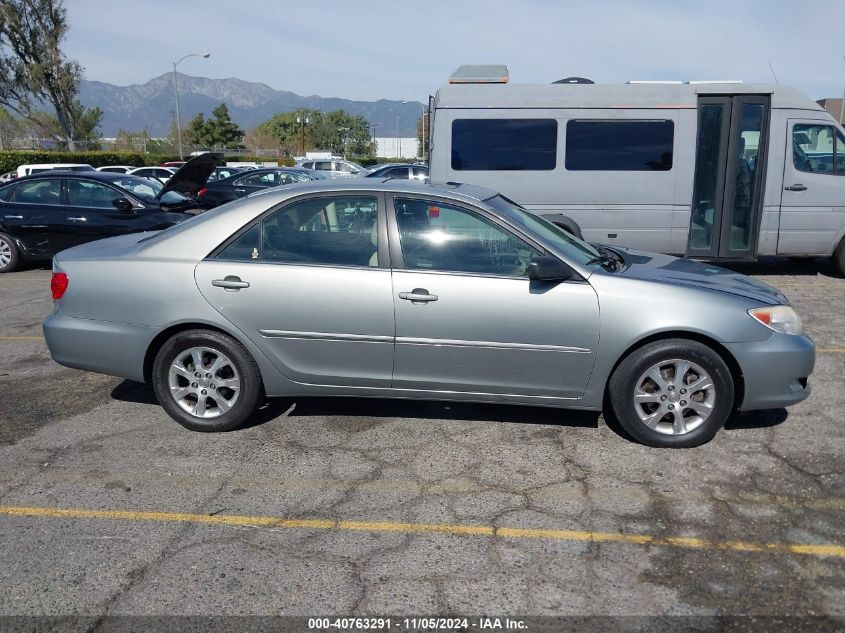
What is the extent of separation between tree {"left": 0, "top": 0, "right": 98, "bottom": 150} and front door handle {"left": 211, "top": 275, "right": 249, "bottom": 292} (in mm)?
48851

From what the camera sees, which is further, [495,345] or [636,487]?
[495,345]

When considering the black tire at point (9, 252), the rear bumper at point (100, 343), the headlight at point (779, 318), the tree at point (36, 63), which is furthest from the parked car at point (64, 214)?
the tree at point (36, 63)

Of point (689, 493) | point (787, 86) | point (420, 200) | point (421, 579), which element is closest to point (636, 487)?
point (689, 493)

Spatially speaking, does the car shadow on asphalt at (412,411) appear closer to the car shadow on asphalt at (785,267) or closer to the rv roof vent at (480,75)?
the rv roof vent at (480,75)

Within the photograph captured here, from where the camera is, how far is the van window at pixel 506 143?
966cm

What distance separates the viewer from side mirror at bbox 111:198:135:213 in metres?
10.4

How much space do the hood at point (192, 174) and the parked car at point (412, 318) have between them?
7827 mm

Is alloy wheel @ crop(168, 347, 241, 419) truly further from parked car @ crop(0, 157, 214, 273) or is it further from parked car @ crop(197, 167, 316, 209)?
parked car @ crop(197, 167, 316, 209)

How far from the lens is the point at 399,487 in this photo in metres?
3.89

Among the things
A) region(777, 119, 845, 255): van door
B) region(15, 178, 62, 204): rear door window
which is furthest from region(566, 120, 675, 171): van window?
region(15, 178, 62, 204): rear door window

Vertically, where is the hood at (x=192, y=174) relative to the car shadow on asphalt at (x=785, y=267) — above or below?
above

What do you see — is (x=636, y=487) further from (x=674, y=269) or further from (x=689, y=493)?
(x=674, y=269)

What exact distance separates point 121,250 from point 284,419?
1593 millimetres

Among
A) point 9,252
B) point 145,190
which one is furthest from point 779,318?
point 145,190
